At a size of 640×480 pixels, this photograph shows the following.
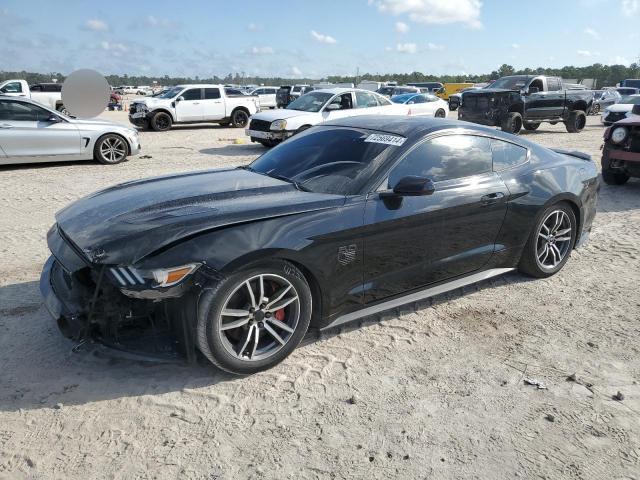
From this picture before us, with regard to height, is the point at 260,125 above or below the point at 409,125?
below

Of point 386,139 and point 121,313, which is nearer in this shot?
point 121,313

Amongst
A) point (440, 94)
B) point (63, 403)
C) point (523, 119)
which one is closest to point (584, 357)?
point (63, 403)

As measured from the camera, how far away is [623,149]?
859 cm

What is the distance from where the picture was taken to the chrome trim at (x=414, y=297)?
359 centimetres

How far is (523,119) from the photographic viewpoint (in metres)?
17.8

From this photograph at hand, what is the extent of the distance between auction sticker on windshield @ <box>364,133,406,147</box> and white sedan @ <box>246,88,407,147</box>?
9201 millimetres

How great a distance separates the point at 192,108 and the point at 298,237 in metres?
17.7

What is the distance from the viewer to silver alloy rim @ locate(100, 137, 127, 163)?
1091 centimetres

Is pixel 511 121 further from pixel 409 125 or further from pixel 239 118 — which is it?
pixel 409 125

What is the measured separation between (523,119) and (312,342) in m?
16.4

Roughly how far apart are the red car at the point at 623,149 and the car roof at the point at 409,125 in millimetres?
4882

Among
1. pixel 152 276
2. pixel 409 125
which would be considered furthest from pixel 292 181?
pixel 152 276

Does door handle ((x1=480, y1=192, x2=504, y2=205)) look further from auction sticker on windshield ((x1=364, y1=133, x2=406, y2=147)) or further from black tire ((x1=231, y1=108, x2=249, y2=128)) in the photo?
black tire ((x1=231, y1=108, x2=249, y2=128))

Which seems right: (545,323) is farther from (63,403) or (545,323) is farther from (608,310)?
(63,403)
